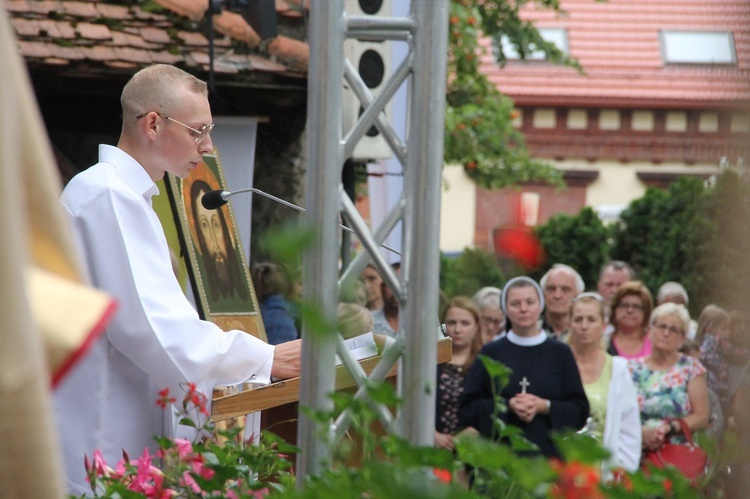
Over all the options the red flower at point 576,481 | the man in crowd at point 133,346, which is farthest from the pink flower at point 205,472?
the red flower at point 576,481

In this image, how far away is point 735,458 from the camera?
1846 millimetres

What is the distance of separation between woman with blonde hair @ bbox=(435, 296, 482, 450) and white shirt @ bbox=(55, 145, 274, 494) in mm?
2818

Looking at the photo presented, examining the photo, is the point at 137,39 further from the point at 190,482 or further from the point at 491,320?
the point at 190,482

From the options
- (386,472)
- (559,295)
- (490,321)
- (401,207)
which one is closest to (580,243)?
(559,295)

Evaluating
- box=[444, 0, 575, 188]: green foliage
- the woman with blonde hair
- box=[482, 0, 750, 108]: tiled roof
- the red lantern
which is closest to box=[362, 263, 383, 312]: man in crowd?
the woman with blonde hair

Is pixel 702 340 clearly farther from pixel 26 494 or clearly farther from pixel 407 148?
pixel 26 494

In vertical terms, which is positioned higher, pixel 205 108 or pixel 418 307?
pixel 205 108

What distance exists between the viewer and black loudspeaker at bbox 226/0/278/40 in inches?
288

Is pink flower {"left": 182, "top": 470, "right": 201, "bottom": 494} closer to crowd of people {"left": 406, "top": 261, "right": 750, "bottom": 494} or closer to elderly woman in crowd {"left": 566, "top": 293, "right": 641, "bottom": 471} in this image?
crowd of people {"left": 406, "top": 261, "right": 750, "bottom": 494}

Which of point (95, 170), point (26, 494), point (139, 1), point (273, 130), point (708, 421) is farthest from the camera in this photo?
point (273, 130)

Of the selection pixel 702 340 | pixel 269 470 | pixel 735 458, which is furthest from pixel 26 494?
pixel 702 340

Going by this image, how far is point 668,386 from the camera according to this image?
6656 millimetres

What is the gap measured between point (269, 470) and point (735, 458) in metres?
0.95

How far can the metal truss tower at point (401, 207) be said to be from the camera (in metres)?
2.42
